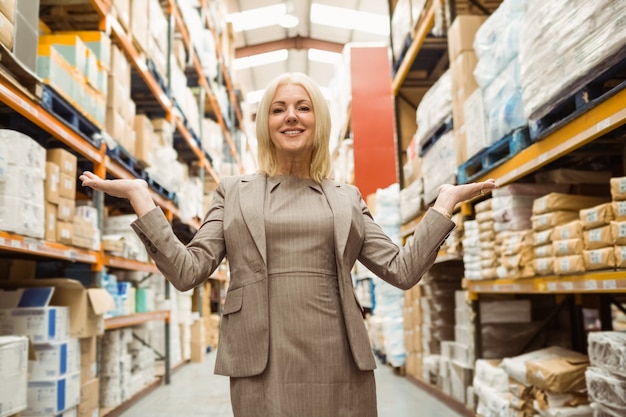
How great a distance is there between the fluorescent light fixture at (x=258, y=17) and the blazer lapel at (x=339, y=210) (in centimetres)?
1373

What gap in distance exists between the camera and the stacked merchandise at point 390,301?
666 cm

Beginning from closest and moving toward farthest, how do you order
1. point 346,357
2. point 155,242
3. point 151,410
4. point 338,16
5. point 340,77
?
point 155,242
point 346,357
point 151,410
point 340,77
point 338,16

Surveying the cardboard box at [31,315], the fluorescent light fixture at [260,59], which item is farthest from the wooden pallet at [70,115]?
the fluorescent light fixture at [260,59]

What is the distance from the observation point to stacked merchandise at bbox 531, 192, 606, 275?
2.70 metres

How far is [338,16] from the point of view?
1509 centimetres

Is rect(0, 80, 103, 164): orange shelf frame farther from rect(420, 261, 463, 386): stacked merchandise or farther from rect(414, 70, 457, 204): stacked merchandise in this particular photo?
rect(420, 261, 463, 386): stacked merchandise

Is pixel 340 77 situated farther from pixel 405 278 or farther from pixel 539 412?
pixel 405 278

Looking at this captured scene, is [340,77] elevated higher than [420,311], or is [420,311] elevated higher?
[340,77]

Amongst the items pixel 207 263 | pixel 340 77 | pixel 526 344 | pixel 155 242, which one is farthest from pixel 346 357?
pixel 340 77

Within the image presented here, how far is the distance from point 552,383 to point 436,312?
258 cm

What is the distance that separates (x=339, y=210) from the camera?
65.5 inches

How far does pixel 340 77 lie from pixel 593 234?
8199 millimetres

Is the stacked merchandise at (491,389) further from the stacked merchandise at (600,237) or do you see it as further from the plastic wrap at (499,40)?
the plastic wrap at (499,40)

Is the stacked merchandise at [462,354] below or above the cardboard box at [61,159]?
below
